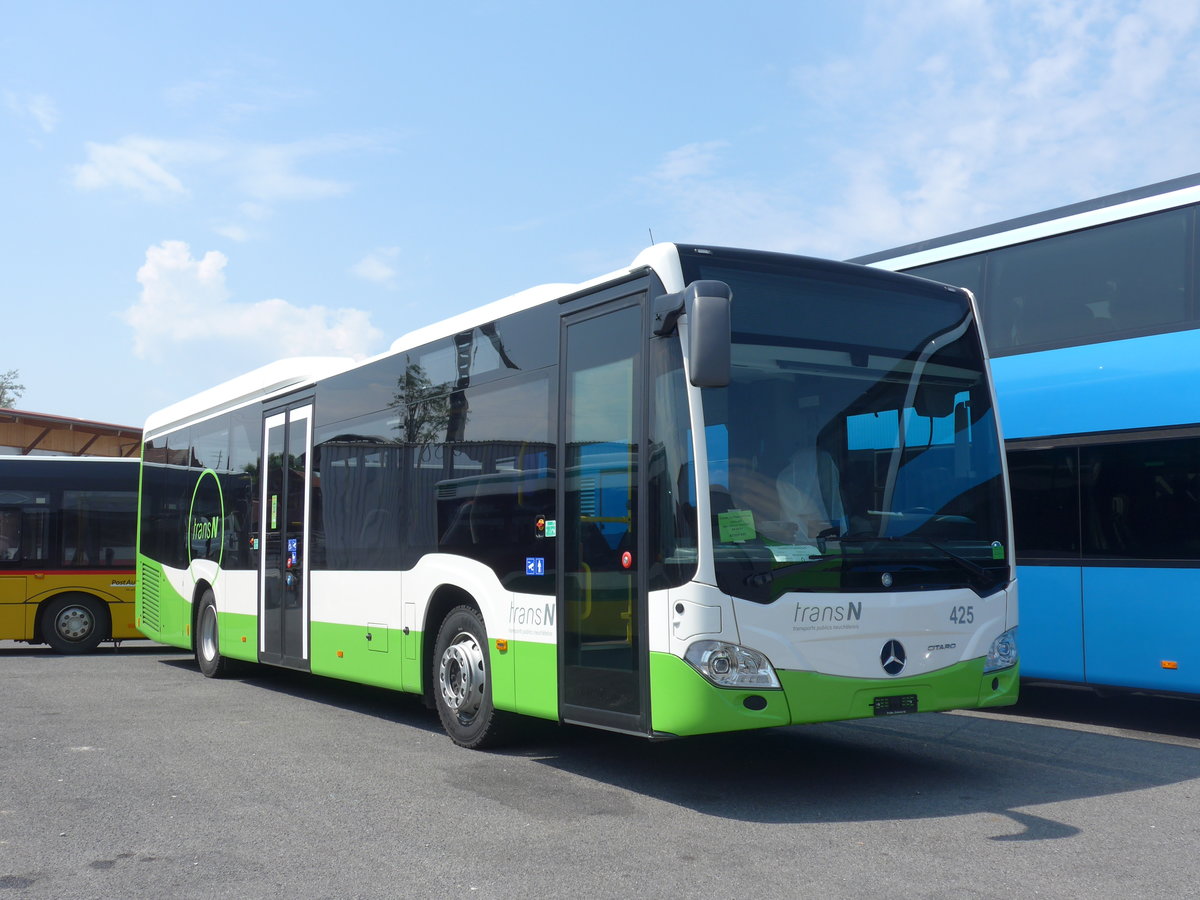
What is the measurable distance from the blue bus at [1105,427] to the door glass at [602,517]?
476 centimetres

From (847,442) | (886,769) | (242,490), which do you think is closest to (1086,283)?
(847,442)

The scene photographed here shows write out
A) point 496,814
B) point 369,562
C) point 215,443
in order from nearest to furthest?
point 496,814 → point 369,562 → point 215,443

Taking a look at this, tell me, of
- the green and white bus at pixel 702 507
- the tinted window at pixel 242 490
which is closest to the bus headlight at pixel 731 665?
the green and white bus at pixel 702 507

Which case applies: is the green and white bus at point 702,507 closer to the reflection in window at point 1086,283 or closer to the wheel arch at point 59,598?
the reflection in window at point 1086,283

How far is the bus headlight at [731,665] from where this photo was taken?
652 cm

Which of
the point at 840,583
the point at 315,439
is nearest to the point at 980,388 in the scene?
the point at 840,583

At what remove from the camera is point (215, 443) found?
1416 cm

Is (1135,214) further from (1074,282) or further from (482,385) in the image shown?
(482,385)

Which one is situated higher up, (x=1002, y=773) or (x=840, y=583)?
(x=840, y=583)

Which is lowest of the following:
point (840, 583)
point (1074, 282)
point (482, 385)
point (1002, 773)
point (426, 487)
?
point (1002, 773)

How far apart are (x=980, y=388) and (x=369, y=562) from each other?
4964mm

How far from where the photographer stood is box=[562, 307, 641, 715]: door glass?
705 centimetres

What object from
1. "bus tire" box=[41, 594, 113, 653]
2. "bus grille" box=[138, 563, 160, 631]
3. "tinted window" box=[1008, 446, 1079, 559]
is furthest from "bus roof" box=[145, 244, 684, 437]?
"tinted window" box=[1008, 446, 1079, 559]

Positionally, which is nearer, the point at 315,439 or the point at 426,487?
the point at 426,487
